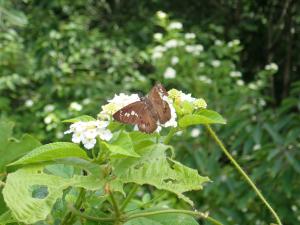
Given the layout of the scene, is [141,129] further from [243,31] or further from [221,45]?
[243,31]

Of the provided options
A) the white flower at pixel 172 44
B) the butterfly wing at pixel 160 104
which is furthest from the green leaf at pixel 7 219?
the white flower at pixel 172 44

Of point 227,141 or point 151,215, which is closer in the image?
point 151,215

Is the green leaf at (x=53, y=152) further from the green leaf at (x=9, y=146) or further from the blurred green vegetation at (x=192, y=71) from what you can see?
the blurred green vegetation at (x=192, y=71)

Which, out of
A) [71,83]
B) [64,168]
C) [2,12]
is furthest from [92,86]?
[64,168]

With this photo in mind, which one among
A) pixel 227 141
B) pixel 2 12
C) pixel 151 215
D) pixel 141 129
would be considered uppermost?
pixel 2 12

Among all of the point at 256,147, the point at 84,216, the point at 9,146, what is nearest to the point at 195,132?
the point at 256,147

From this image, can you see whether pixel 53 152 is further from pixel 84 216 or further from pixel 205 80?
pixel 205 80
